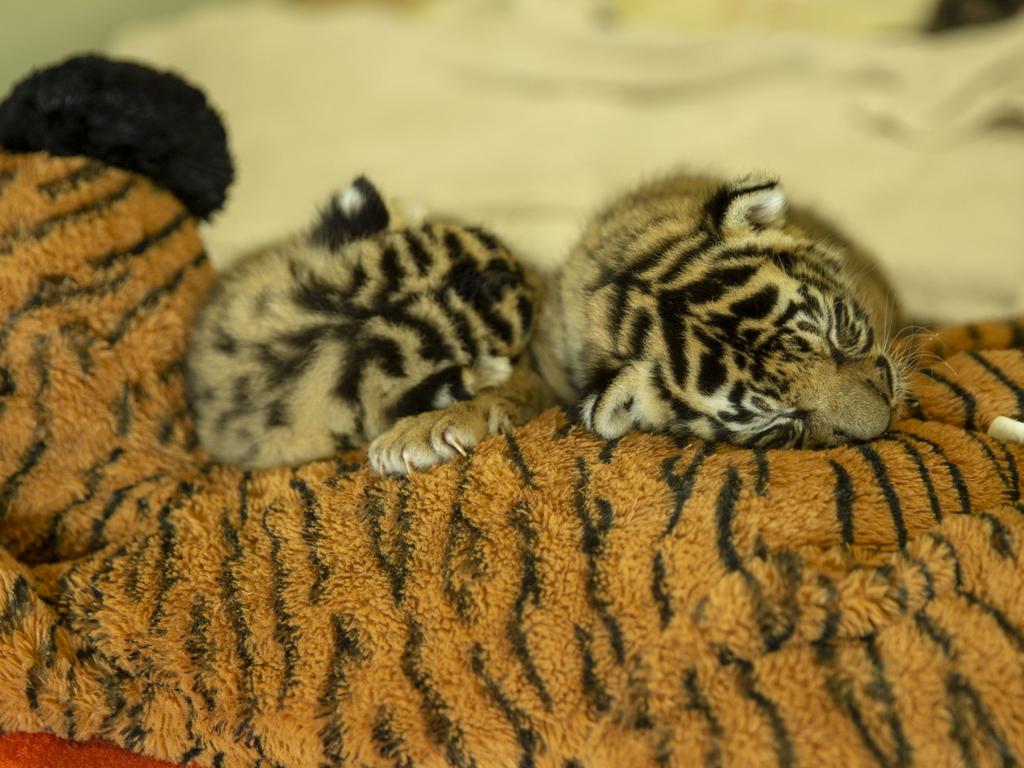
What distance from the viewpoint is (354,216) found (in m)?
1.84

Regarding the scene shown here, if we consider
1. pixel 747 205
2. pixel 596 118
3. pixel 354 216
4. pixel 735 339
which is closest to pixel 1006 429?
pixel 735 339

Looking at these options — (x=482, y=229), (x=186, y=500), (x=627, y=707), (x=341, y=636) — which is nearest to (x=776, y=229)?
(x=482, y=229)

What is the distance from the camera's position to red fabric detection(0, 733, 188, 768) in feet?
4.65

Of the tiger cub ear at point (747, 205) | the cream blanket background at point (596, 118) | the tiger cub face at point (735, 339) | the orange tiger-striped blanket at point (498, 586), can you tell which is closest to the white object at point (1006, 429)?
the orange tiger-striped blanket at point (498, 586)

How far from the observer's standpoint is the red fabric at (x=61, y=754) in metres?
1.42

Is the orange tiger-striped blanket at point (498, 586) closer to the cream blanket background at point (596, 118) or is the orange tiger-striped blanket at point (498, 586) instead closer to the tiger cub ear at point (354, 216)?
the tiger cub ear at point (354, 216)

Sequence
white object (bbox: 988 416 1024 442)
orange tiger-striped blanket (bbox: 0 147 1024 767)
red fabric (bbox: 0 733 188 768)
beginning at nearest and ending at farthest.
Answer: orange tiger-striped blanket (bbox: 0 147 1024 767)
red fabric (bbox: 0 733 188 768)
white object (bbox: 988 416 1024 442)

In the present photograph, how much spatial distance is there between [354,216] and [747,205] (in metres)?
0.76

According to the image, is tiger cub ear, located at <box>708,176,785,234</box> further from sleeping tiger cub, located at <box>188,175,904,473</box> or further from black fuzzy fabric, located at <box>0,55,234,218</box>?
black fuzzy fabric, located at <box>0,55,234,218</box>

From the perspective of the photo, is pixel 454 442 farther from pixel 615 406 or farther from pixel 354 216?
pixel 354 216

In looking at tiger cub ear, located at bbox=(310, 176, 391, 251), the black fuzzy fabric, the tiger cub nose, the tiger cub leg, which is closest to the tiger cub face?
the tiger cub nose

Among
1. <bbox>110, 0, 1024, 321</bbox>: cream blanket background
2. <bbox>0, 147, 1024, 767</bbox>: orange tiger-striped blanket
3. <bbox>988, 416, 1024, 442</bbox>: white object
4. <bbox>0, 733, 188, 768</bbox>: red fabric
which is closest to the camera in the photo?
<bbox>0, 147, 1024, 767</bbox>: orange tiger-striped blanket

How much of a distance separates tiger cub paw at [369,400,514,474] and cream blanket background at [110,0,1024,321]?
1.09 meters

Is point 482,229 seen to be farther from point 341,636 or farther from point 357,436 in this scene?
point 341,636
